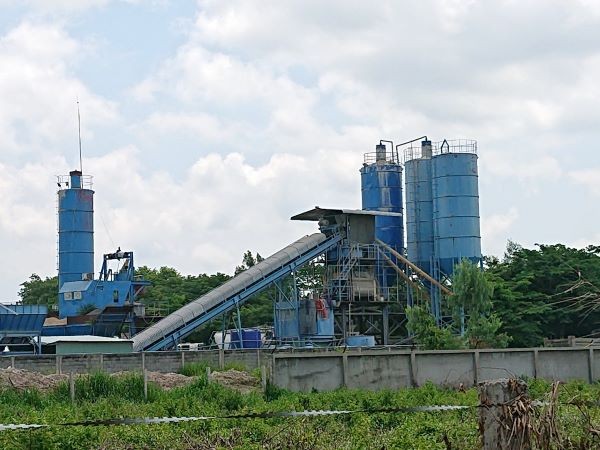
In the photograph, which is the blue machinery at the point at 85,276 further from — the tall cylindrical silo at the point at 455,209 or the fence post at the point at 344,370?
the fence post at the point at 344,370

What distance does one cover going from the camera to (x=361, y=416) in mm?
15094

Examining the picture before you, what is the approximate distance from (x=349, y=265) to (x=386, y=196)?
7.62 metres

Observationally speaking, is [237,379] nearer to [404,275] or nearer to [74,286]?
[404,275]

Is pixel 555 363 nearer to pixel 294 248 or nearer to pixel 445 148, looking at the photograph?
pixel 294 248

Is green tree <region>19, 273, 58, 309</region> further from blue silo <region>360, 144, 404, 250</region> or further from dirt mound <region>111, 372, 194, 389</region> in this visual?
dirt mound <region>111, 372, 194, 389</region>

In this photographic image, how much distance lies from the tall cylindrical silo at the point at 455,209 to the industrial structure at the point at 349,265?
0.06 meters

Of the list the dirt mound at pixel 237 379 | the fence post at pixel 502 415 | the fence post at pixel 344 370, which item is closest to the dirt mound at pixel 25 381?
the dirt mound at pixel 237 379

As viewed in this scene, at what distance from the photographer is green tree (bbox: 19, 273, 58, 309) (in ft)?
282

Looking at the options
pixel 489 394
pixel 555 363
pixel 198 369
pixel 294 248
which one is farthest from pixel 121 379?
pixel 294 248

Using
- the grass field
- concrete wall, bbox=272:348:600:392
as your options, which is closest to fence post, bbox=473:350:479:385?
concrete wall, bbox=272:348:600:392

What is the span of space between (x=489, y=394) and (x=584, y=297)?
0.77 metres

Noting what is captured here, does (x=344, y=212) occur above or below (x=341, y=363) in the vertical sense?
above

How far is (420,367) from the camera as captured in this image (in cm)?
2603

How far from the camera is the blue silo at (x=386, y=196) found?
59.8m
